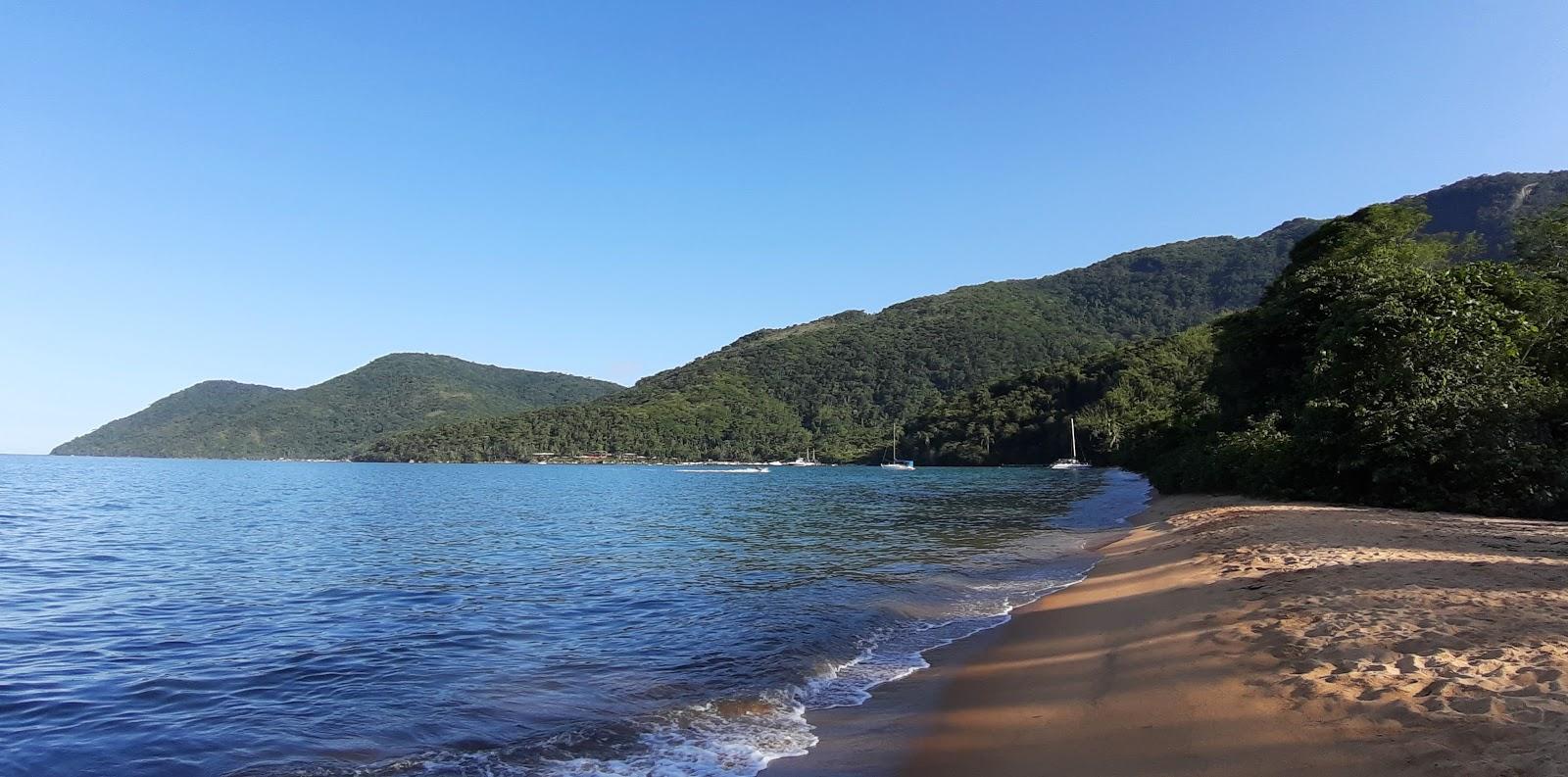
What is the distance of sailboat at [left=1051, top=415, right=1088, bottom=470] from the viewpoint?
111 m

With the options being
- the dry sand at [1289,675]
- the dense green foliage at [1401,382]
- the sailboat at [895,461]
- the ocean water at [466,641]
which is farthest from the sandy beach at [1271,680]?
the sailboat at [895,461]

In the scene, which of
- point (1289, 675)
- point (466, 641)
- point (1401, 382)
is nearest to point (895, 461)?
point (1401, 382)

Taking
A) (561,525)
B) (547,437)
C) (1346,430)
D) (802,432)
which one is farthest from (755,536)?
(547,437)

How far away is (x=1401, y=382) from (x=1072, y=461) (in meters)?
100

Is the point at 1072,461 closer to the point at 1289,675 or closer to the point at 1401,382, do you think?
the point at 1401,382

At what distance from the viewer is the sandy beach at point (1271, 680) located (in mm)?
5102

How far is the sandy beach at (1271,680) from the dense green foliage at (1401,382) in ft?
28.7

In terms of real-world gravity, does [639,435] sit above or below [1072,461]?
above

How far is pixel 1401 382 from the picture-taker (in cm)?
2222

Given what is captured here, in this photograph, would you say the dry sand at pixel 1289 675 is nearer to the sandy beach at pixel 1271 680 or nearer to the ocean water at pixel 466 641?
the sandy beach at pixel 1271 680

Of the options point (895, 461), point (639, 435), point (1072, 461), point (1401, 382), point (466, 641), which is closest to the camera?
point (466, 641)

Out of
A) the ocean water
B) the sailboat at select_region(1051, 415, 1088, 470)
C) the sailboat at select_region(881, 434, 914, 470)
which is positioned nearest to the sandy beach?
the ocean water

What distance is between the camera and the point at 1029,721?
716 cm

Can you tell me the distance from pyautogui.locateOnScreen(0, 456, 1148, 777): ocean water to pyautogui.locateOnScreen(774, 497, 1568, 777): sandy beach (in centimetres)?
122
